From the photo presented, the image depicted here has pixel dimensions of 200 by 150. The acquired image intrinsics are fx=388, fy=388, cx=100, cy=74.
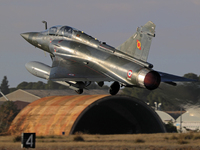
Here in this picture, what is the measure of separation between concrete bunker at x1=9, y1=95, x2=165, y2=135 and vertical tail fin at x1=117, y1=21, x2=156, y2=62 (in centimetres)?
2942

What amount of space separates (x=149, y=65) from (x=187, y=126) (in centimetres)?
4632

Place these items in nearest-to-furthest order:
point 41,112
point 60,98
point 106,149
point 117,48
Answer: point 117,48
point 106,149
point 41,112
point 60,98

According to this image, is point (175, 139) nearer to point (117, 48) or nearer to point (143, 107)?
point (143, 107)

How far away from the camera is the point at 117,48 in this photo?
75.5 ft

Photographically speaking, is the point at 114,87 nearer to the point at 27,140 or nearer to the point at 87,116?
the point at 27,140

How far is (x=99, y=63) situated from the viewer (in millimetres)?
22922

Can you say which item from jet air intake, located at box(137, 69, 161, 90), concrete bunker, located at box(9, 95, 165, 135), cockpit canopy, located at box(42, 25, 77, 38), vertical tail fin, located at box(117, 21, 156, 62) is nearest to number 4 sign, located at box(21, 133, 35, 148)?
cockpit canopy, located at box(42, 25, 77, 38)

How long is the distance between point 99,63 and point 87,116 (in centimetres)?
4006

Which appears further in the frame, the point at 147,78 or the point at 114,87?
the point at 114,87

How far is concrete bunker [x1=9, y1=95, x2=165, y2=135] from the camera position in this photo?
2012 inches

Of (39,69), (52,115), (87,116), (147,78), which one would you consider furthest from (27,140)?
(87,116)

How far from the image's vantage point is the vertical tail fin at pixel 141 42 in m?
21.6

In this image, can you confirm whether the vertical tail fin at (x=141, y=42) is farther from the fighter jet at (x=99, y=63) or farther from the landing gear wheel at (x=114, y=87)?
the landing gear wheel at (x=114, y=87)

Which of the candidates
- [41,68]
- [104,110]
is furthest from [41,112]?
[41,68]
